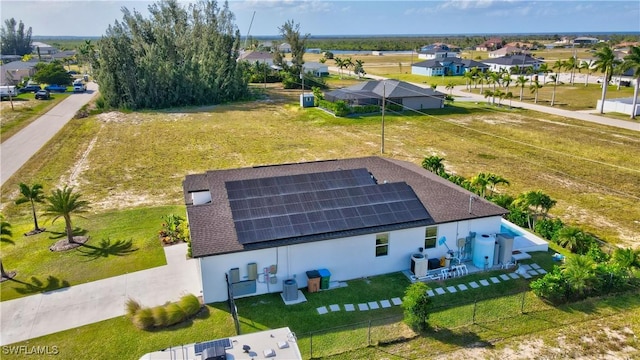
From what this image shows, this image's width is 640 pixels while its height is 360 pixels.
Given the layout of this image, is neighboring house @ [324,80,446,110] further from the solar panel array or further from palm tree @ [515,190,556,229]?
the solar panel array

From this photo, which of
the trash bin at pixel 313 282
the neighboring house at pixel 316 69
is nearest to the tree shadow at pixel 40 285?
the trash bin at pixel 313 282

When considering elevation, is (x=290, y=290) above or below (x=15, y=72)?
below

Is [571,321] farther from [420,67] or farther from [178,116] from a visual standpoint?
[420,67]

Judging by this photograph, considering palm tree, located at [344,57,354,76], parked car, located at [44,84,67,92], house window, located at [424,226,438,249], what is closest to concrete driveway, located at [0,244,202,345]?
house window, located at [424,226,438,249]

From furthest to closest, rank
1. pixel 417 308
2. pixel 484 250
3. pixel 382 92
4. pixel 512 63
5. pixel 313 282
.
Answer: pixel 512 63, pixel 382 92, pixel 484 250, pixel 313 282, pixel 417 308

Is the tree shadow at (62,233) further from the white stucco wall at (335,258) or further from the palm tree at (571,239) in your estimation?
the palm tree at (571,239)

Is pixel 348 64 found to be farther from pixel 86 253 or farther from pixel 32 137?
pixel 86 253

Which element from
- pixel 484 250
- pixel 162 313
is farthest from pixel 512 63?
pixel 162 313
